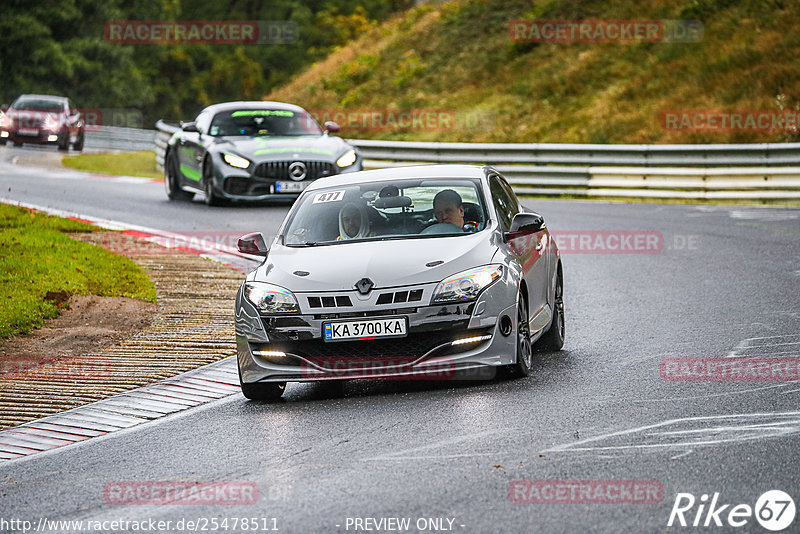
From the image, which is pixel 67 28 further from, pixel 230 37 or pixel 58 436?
pixel 58 436

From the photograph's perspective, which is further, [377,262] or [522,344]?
[522,344]

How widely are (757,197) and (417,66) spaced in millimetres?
21456

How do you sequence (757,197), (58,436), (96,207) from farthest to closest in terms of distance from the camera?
(757,197) < (96,207) < (58,436)

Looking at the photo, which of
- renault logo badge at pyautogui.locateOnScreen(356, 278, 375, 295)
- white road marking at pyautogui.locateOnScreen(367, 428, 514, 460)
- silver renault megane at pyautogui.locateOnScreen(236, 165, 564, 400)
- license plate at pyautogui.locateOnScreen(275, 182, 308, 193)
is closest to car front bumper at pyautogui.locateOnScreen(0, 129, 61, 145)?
license plate at pyautogui.locateOnScreen(275, 182, 308, 193)

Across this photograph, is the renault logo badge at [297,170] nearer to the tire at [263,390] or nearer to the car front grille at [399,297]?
the tire at [263,390]

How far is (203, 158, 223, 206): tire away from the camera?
68.5 ft

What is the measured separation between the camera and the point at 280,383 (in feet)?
29.6

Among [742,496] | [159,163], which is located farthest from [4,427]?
[159,163]

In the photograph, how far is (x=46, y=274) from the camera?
13531mm

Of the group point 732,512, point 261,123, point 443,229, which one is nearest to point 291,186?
point 261,123

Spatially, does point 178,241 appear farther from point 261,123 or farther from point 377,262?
→ point 377,262

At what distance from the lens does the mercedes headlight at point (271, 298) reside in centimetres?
870

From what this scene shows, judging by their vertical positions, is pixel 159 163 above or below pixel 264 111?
below

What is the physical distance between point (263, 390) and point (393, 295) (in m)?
1.17
